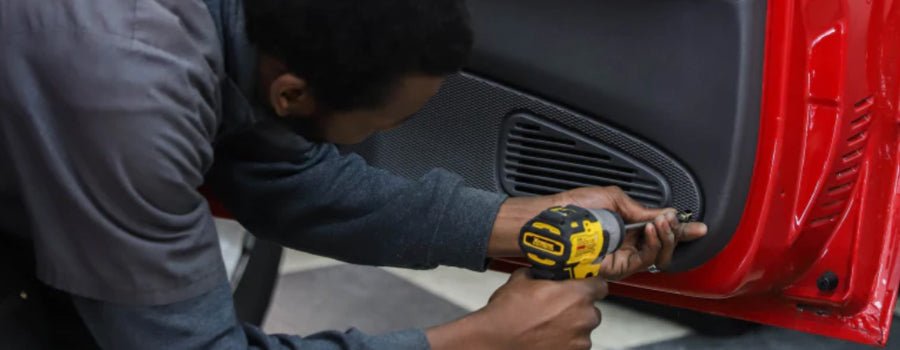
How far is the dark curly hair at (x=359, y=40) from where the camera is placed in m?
0.90

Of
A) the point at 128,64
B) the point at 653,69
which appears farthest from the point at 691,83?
the point at 128,64

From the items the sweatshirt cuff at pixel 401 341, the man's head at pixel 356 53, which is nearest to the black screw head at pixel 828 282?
the sweatshirt cuff at pixel 401 341

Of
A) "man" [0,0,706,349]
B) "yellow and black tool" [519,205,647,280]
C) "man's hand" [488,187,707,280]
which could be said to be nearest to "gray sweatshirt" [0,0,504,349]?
"man" [0,0,706,349]

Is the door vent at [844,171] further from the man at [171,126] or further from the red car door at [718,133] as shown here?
the man at [171,126]

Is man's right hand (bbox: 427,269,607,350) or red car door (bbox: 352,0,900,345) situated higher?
red car door (bbox: 352,0,900,345)

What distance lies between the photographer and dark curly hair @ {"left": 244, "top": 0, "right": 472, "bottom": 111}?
904mm

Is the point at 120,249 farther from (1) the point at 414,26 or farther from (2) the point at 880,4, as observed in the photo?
(2) the point at 880,4

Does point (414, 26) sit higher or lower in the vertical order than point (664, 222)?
higher

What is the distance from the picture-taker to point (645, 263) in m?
1.38

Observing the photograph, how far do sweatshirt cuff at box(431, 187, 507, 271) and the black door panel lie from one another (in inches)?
6.4

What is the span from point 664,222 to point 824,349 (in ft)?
2.31

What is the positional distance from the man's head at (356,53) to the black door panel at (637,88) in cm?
44

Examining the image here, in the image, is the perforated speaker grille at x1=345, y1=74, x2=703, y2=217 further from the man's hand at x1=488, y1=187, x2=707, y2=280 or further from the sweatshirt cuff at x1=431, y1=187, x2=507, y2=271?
the sweatshirt cuff at x1=431, y1=187, x2=507, y2=271

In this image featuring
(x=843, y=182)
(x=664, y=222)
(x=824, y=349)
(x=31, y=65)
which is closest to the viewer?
(x=31, y=65)
